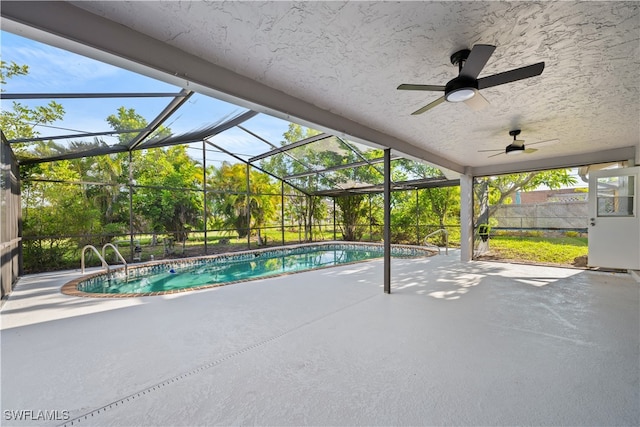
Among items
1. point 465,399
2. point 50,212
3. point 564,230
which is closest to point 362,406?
point 465,399

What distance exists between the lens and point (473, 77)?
84.0 inches

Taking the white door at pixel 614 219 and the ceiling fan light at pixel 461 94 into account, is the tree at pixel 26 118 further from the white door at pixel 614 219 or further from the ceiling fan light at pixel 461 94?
the white door at pixel 614 219

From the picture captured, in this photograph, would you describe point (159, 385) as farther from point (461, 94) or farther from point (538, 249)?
point (538, 249)

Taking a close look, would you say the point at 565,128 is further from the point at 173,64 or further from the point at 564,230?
the point at 564,230

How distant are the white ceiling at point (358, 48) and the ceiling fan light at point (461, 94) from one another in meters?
0.28

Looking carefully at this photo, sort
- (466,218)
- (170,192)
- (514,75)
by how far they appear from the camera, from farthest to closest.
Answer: (170,192), (466,218), (514,75)

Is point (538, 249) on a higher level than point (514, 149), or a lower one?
lower

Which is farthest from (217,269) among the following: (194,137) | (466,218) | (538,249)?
(538,249)

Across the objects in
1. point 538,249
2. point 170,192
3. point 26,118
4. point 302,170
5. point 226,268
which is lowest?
point 226,268

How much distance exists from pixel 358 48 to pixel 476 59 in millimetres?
847

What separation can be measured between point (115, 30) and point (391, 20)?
1827 millimetres

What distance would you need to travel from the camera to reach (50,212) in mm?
6145

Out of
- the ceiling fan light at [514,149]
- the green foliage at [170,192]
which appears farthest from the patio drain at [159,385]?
the green foliage at [170,192]

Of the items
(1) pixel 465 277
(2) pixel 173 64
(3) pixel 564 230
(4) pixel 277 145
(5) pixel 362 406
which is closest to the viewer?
(5) pixel 362 406
